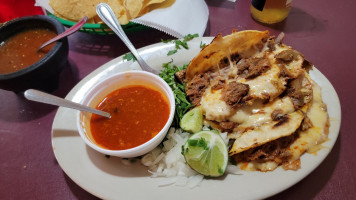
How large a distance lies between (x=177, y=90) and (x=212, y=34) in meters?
1.11

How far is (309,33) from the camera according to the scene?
286cm

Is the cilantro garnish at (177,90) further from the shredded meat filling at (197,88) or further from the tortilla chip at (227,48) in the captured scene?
the tortilla chip at (227,48)

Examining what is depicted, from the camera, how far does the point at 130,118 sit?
1900mm

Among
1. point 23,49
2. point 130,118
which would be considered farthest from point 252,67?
point 23,49

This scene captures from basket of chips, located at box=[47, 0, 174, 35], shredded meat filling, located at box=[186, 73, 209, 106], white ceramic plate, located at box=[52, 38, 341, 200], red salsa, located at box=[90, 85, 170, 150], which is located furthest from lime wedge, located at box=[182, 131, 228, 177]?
basket of chips, located at box=[47, 0, 174, 35]

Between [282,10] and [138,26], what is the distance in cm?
159

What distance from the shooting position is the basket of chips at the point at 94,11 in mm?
2684

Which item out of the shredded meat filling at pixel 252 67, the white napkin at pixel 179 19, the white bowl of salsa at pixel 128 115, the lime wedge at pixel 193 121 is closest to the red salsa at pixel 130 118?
the white bowl of salsa at pixel 128 115

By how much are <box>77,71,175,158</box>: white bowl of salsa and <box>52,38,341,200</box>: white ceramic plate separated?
0.16m

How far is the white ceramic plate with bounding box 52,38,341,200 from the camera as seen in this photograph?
1.53 meters

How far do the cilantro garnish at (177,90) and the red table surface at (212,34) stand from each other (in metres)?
0.70

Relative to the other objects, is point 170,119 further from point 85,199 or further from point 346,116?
point 346,116

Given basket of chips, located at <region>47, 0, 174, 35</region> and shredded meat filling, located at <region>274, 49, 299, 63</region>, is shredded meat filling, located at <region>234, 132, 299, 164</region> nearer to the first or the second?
shredded meat filling, located at <region>274, 49, 299, 63</region>

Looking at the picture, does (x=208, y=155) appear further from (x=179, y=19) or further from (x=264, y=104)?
(x=179, y=19)
